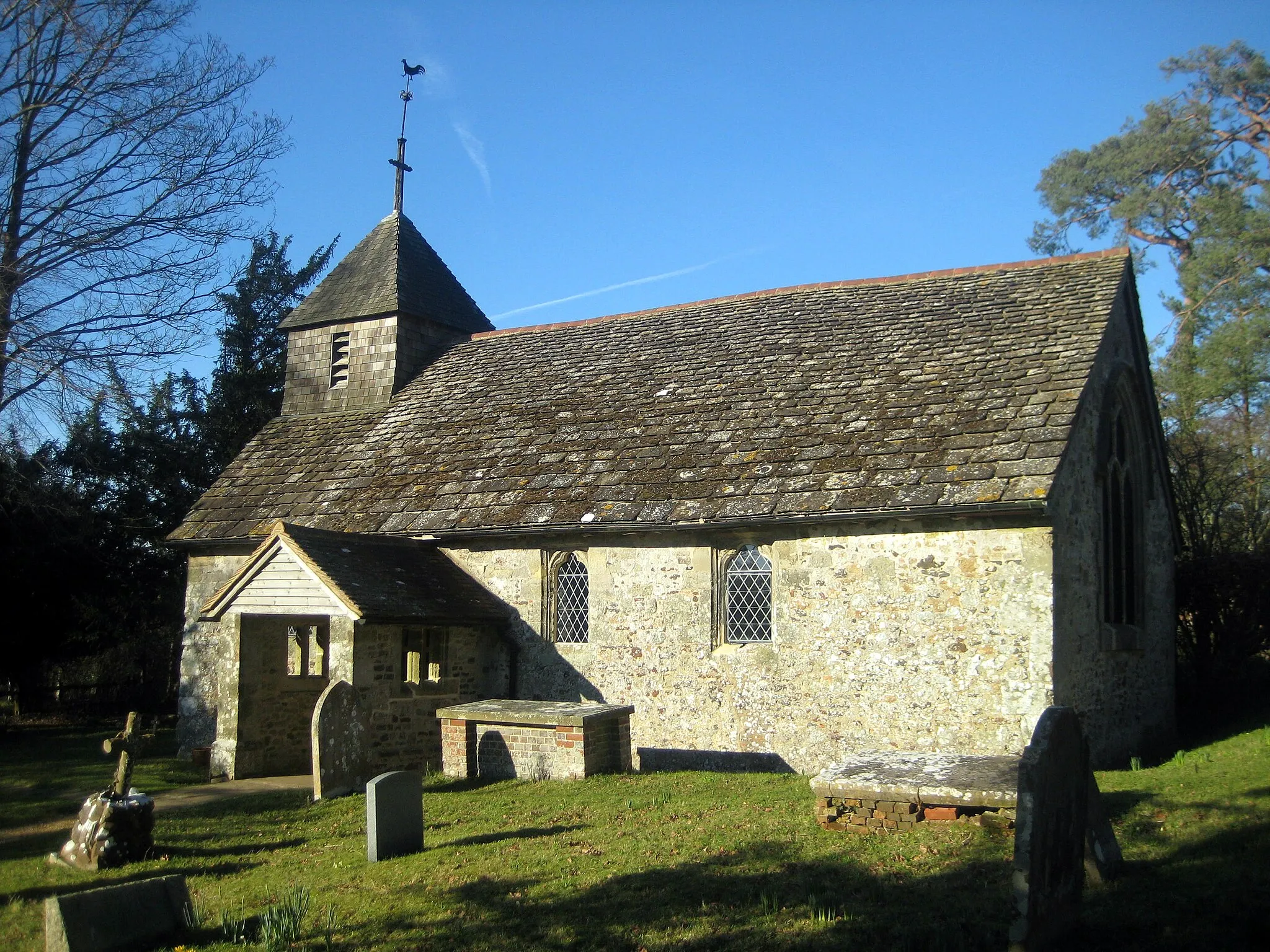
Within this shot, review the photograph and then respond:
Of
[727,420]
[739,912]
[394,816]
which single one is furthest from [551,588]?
[739,912]

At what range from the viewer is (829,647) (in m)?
Answer: 13.7

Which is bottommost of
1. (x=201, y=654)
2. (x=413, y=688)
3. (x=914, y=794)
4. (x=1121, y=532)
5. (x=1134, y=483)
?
(x=914, y=794)

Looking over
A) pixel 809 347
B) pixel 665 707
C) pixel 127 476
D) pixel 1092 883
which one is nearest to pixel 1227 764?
pixel 1092 883

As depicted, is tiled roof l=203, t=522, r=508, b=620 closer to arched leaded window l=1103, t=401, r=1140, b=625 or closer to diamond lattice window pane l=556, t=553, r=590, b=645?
diamond lattice window pane l=556, t=553, r=590, b=645

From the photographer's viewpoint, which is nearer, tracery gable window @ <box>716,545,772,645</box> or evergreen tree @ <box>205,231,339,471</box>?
tracery gable window @ <box>716,545,772,645</box>

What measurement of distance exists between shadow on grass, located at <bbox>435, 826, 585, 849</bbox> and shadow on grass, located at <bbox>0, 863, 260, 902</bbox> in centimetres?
185

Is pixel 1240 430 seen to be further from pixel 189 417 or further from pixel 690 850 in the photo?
pixel 189 417

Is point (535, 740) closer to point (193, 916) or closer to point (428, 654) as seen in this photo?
point (428, 654)

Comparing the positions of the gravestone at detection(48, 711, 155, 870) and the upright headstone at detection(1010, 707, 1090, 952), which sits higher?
the upright headstone at detection(1010, 707, 1090, 952)

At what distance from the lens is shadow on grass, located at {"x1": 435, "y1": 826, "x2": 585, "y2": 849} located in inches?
387

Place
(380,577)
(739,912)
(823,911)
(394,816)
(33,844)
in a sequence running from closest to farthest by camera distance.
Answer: (823,911)
(739,912)
(394,816)
(33,844)
(380,577)

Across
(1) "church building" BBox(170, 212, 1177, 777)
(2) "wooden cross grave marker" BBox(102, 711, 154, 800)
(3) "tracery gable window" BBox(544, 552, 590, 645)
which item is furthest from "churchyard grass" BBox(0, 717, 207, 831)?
(3) "tracery gable window" BBox(544, 552, 590, 645)

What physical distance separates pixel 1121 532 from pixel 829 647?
541 cm

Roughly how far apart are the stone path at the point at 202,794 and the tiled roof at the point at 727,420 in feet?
13.9
